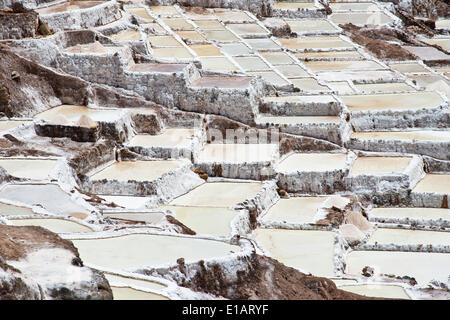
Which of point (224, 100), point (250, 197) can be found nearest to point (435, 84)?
point (224, 100)

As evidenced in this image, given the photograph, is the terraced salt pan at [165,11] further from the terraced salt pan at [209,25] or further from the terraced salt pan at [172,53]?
the terraced salt pan at [172,53]

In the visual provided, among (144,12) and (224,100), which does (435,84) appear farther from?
(144,12)

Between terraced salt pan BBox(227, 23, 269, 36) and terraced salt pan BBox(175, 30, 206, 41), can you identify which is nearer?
terraced salt pan BBox(175, 30, 206, 41)

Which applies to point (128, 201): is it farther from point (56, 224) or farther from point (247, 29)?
point (247, 29)

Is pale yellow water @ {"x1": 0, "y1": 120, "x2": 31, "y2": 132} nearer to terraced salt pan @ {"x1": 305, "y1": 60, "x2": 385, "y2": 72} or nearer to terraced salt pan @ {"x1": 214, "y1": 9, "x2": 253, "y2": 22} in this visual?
terraced salt pan @ {"x1": 305, "y1": 60, "x2": 385, "y2": 72}

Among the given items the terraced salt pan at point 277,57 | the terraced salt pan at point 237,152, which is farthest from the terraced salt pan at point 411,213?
the terraced salt pan at point 277,57

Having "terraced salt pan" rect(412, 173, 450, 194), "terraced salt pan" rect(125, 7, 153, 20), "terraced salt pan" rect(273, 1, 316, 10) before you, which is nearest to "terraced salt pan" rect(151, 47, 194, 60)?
"terraced salt pan" rect(125, 7, 153, 20)

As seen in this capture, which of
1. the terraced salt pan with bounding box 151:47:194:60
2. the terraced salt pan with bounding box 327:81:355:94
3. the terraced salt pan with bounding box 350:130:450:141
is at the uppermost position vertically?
the terraced salt pan with bounding box 151:47:194:60
